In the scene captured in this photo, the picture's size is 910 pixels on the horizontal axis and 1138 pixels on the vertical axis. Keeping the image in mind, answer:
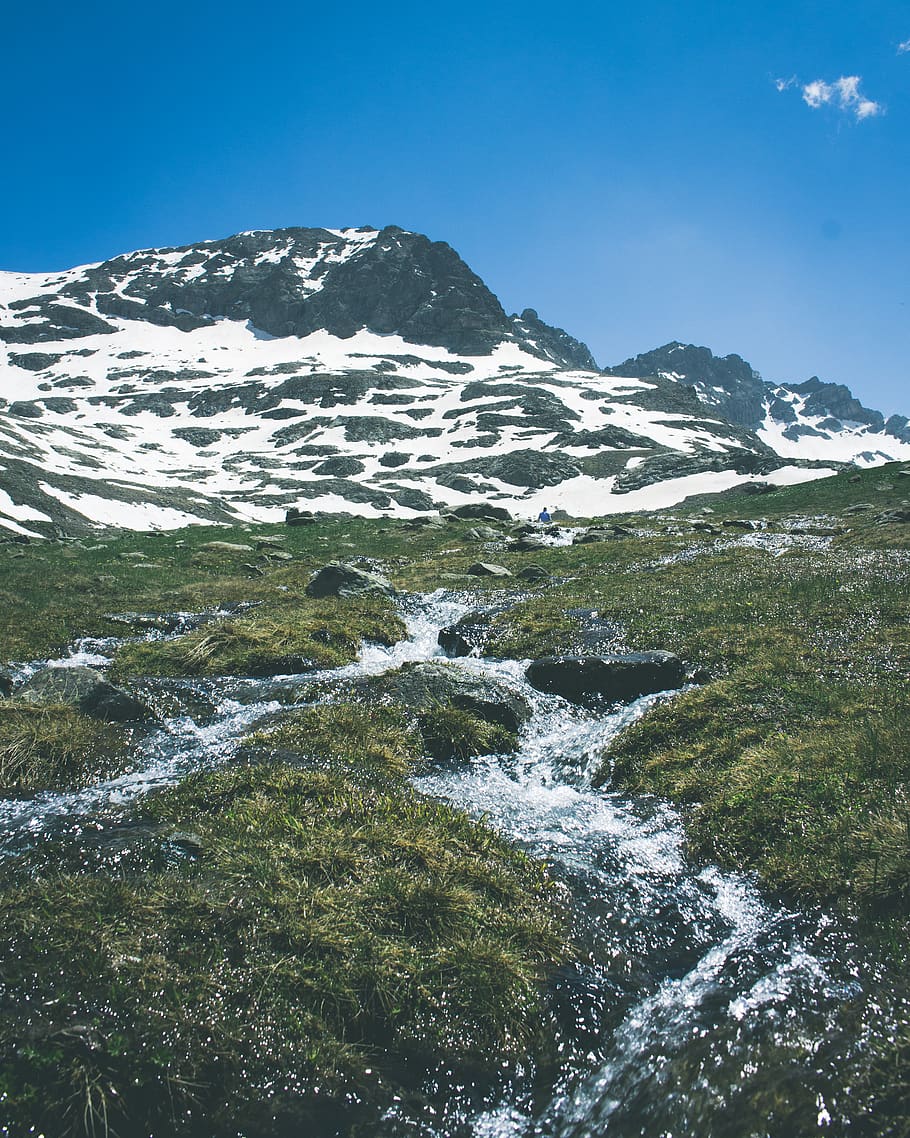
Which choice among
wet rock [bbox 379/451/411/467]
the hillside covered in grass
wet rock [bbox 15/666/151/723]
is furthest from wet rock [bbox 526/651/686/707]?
wet rock [bbox 379/451/411/467]

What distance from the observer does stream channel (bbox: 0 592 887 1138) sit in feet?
16.4

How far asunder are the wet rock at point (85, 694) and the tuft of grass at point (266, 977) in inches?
215

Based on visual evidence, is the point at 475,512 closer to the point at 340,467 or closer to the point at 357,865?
the point at 340,467

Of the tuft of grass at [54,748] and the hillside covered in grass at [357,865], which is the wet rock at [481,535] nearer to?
the hillside covered in grass at [357,865]

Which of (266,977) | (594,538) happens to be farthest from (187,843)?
(594,538)

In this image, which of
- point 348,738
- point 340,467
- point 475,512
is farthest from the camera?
point 340,467

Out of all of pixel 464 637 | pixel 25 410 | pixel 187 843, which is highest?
pixel 25 410

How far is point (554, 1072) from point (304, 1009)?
2.50 metres

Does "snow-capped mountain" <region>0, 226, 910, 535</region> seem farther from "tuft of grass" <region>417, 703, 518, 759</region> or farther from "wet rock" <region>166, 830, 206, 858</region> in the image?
"wet rock" <region>166, 830, 206, 858</region>

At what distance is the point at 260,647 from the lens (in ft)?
55.8

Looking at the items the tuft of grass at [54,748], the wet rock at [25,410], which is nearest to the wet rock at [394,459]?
the wet rock at [25,410]

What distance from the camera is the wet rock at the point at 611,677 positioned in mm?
14609

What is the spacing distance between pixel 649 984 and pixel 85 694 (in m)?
12.4

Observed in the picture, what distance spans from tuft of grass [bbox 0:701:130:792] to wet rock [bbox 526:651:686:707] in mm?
10059
